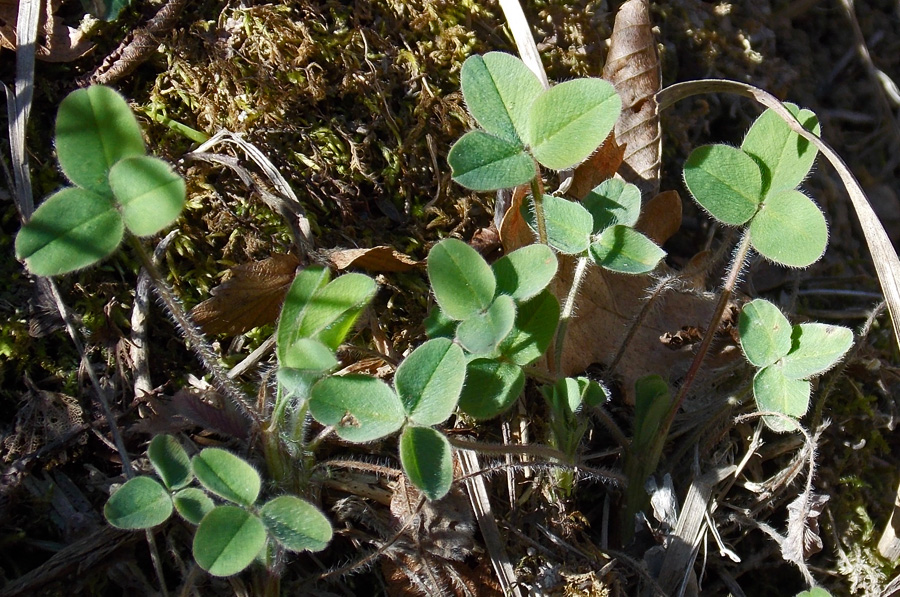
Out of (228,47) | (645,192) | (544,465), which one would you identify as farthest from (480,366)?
(228,47)

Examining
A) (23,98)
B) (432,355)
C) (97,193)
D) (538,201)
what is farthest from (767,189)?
(23,98)

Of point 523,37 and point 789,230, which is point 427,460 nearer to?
point 789,230

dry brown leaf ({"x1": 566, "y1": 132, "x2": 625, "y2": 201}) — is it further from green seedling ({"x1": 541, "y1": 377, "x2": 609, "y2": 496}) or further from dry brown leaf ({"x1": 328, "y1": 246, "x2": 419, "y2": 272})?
green seedling ({"x1": 541, "y1": 377, "x2": 609, "y2": 496})

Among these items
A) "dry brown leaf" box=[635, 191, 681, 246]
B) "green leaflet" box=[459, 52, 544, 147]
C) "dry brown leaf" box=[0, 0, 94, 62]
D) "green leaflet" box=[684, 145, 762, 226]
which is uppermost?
"dry brown leaf" box=[0, 0, 94, 62]

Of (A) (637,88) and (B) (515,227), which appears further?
(A) (637,88)

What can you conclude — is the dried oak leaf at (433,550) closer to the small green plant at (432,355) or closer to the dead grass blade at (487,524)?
the dead grass blade at (487,524)

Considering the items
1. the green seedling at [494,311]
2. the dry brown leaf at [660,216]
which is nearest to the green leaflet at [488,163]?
the green seedling at [494,311]

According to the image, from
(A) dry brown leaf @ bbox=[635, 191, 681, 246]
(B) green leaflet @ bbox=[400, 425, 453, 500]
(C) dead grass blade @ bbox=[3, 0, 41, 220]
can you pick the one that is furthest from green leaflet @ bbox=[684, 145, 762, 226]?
(C) dead grass blade @ bbox=[3, 0, 41, 220]
